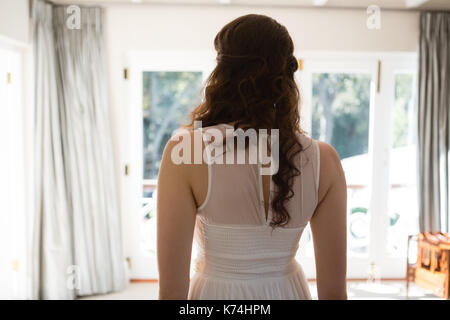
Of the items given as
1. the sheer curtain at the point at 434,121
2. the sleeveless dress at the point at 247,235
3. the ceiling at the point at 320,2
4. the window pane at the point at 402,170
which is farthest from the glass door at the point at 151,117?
the sleeveless dress at the point at 247,235

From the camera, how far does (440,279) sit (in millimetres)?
2607

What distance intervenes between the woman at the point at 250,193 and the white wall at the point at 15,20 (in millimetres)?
2244

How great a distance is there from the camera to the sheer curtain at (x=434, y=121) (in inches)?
121

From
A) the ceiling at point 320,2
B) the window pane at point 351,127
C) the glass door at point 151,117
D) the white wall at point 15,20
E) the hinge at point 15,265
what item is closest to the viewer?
the white wall at point 15,20

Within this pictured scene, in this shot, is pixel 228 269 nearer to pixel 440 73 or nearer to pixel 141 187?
pixel 141 187

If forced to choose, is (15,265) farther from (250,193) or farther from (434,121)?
(434,121)

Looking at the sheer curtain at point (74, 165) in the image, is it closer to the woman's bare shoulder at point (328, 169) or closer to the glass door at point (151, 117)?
the glass door at point (151, 117)

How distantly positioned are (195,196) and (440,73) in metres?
3.16

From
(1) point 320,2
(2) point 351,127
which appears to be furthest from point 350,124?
(1) point 320,2

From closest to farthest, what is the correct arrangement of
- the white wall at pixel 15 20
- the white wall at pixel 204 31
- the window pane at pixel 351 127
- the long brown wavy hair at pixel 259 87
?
the long brown wavy hair at pixel 259 87, the white wall at pixel 15 20, the white wall at pixel 204 31, the window pane at pixel 351 127

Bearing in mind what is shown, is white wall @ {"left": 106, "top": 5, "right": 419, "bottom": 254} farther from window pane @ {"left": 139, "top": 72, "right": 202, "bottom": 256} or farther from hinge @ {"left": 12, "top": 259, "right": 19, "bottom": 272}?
hinge @ {"left": 12, "top": 259, "right": 19, "bottom": 272}

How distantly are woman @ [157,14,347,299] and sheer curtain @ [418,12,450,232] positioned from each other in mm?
2767

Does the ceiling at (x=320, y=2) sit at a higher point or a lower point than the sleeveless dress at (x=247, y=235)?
higher

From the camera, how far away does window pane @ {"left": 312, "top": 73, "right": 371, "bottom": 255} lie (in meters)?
3.27
